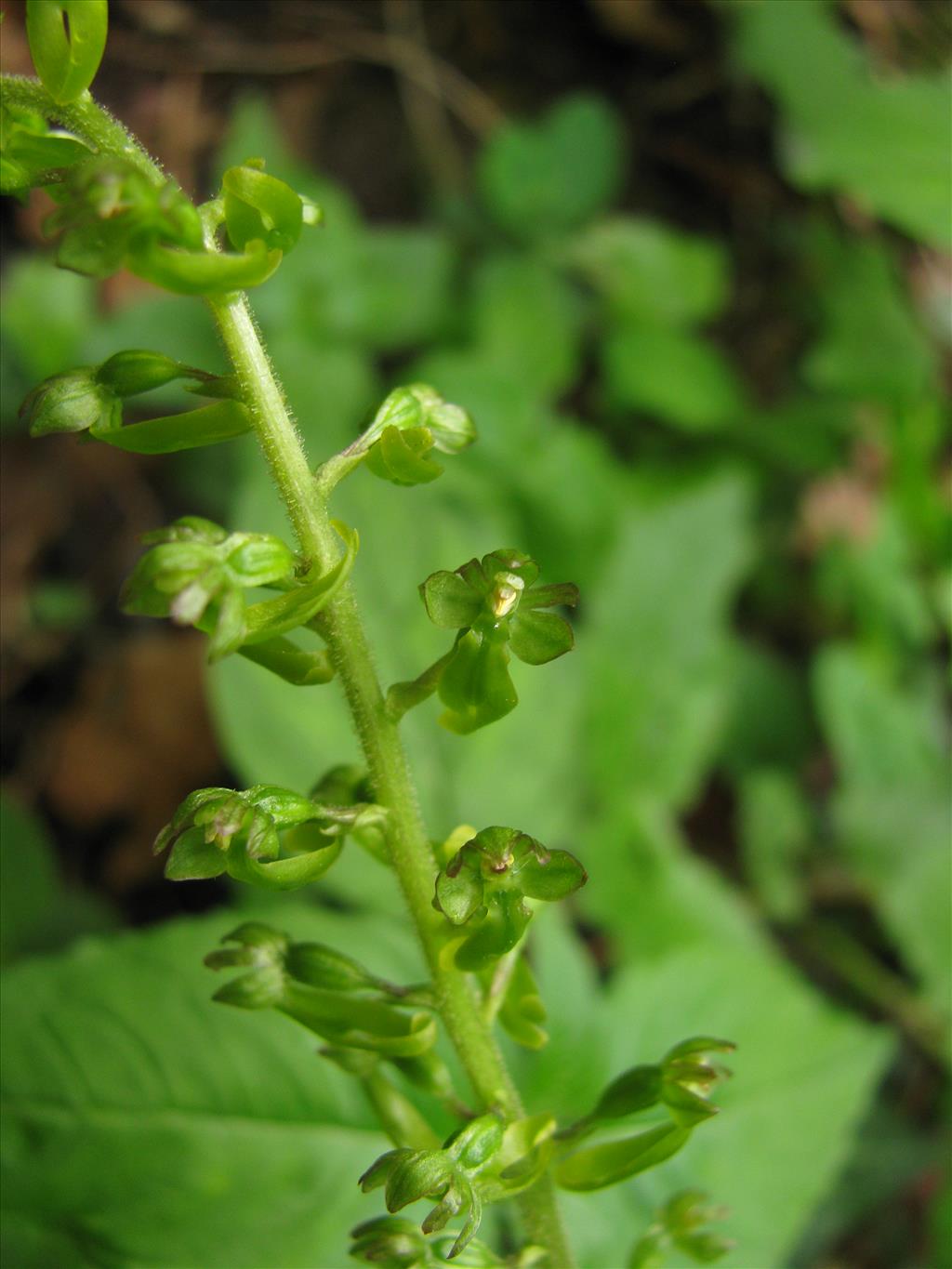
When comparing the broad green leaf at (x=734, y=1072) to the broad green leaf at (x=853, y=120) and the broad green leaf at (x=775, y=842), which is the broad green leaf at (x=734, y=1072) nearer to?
the broad green leaf at (x=775, y=842)

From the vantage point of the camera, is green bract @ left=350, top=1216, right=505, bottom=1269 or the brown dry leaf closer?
green bract @ left=350, top=1216, right=505, bottom=1269

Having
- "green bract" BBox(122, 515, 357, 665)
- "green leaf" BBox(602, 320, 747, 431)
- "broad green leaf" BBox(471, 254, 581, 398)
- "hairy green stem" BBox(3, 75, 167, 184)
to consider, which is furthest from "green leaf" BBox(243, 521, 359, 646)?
"green leaf" BBox(602, 320, 747, 431)

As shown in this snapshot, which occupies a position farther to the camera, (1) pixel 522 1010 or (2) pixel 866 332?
(2) pixel 866 332

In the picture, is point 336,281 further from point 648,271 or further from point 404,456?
point 404,456

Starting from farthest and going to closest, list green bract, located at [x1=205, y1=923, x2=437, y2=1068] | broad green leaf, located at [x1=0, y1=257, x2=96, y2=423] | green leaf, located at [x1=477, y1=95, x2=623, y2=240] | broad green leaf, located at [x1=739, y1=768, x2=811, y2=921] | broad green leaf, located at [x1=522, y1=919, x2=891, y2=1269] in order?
green leaf, located at [x1=477, y1=95, x2=623, y2=240] < broad green leaf, located at [x1=0, y1=257, x2=96, y2=423] < broad green leaf, located at [x1=739, y1=768, x2=811, y2=921] < broad green leaf, located at [x1=522, y1=919, x2=891, y2=1269] < green bract, located at [x1=205, y1=923, x2=437, y2=1068]

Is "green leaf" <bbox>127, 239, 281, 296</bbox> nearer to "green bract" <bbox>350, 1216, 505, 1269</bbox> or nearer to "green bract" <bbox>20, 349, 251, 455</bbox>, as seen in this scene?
"green bract" <bbox>20, 349, 251, 455</bbox>

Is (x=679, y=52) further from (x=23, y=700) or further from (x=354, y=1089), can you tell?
(x=354, y=1089)

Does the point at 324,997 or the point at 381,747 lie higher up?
the point at 381,747

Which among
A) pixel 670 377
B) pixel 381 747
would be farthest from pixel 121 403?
pixel 670 377

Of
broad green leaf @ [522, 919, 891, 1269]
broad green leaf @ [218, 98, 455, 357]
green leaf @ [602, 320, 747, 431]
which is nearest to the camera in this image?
broad green leaf @ [522, 919, 891, 1269]
